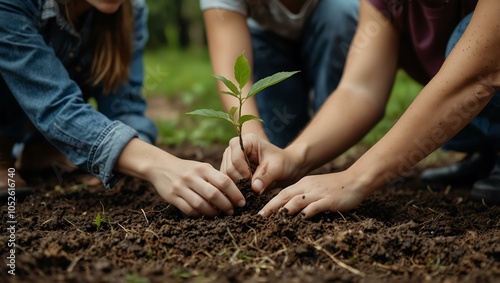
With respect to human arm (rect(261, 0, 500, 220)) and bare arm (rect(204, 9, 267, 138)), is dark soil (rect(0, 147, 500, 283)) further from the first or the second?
bare arm (rect(204, 9, 267, 138))

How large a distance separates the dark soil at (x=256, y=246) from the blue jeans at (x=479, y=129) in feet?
1.40

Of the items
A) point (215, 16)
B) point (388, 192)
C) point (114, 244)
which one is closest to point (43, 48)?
point (215, 16)

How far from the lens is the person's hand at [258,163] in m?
1.64

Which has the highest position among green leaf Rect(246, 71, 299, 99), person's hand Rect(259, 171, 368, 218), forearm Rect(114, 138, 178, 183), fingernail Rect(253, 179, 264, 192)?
green leaf Rect(246, 71, 299, 99)

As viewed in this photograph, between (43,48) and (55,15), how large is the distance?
0.66 ft

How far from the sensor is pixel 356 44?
200cm

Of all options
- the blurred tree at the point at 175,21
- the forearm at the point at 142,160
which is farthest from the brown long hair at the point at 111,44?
the blurred tree at the point at 175,21

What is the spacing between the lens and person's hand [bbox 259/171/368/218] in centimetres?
154

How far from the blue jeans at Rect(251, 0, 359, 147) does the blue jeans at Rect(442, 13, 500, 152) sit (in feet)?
1.93

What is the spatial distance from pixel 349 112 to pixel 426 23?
20.1 inches

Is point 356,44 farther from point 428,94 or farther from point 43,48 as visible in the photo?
point 43,48

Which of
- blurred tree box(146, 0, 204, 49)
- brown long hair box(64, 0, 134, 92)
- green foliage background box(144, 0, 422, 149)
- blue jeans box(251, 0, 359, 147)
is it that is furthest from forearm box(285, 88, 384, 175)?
blurred tree box(146, 0, 204, 49)

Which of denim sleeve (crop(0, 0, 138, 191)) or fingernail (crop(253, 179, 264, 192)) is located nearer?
fingernail (crop(253, 179, 264, 192))

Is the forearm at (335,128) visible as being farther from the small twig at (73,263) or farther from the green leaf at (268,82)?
the small twig at (73,263)
